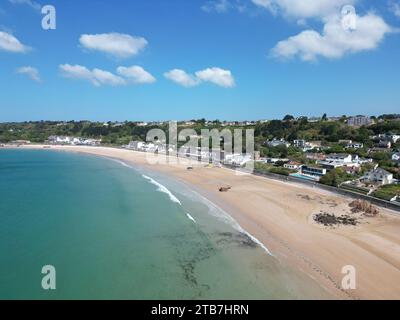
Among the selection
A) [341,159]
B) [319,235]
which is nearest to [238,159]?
[341,159]

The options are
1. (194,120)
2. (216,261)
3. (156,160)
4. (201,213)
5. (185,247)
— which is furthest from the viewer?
(194,120)

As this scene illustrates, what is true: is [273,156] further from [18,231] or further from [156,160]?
[18,231]

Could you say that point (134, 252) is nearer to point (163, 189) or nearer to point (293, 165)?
point (163, 189)

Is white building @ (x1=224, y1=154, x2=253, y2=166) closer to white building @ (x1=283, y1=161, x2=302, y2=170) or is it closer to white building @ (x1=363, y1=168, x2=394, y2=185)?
white building @ (x1=283, y1=161, x2=302, y2=170)

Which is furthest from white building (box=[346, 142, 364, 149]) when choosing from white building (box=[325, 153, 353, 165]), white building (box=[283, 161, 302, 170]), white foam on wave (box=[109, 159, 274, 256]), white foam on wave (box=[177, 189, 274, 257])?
white foam on wave (box=[177, 189, 274, 257])

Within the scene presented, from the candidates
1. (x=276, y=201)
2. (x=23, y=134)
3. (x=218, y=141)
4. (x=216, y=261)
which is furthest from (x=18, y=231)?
(x=23, y=134)

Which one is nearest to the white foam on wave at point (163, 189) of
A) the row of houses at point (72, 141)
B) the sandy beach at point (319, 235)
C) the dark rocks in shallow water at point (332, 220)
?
the sandy beach at point (319, 235)
